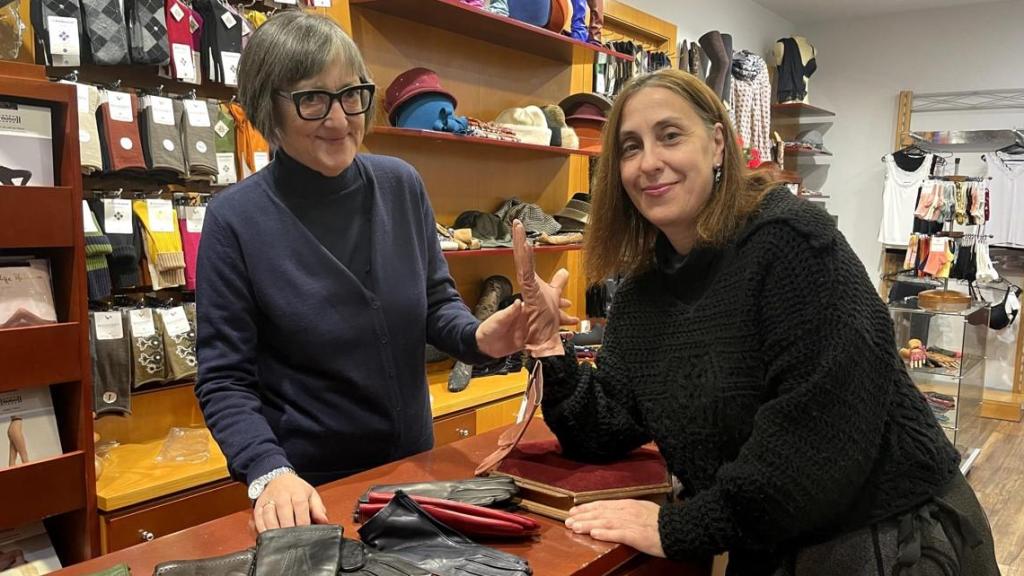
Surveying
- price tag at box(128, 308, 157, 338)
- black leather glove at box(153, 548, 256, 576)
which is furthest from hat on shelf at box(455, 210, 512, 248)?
black leather glove at box(153, 548, 256, 576)

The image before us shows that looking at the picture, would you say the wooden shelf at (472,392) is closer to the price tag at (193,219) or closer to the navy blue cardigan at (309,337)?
the price tag at (193,219)

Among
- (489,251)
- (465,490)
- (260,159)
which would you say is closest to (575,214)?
(489,251)

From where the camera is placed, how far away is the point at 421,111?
306 cm

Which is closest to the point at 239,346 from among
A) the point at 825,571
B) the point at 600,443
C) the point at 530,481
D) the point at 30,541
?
the point at 530,481

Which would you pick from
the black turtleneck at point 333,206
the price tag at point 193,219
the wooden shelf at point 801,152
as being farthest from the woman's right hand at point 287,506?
the wooden shelf at point 801,152

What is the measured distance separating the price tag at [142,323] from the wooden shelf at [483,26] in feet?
4.74

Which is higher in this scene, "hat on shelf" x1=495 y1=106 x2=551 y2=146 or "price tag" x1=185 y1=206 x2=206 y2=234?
"hat on shelf" x1=495 y1=106 x2=551 y2=146

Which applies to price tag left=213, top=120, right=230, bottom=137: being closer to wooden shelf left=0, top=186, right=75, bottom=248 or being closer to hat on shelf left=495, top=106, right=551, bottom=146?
wooden shelf left=0, top=186, right=75, bottom=248

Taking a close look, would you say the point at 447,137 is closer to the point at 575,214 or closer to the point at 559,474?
the point at 575,214

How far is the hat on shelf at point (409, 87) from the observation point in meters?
3.05

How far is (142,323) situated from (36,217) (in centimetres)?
57

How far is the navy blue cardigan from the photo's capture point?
1.39 meters

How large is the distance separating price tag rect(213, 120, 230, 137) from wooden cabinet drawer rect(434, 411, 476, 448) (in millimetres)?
1286

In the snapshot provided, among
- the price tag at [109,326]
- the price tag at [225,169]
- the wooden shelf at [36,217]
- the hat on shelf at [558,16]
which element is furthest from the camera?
the hat on shelf at [558,16]
